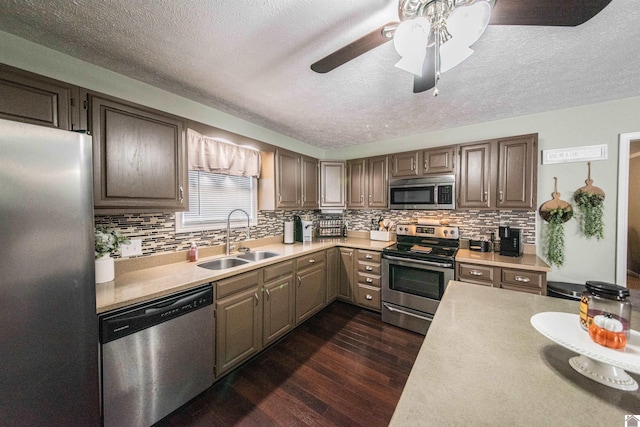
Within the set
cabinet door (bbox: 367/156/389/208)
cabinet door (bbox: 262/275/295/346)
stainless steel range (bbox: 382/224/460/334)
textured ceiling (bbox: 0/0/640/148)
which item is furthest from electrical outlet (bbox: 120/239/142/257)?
cabinet door (bbox: 367/156/389/208)

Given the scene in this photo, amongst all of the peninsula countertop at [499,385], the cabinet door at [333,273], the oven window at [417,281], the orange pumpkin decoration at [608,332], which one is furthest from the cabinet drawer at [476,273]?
the orange pumpkin decoration at [608,332]

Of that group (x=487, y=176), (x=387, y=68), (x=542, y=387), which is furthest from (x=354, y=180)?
(x=542, y=387)

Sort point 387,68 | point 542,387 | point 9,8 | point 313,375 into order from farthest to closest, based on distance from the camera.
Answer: point 313,375, point 387,68, point 9,8, point 542,387

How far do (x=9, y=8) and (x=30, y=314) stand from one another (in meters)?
1.52

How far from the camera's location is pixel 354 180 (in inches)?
140

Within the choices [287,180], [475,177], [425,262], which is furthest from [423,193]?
[287,180]

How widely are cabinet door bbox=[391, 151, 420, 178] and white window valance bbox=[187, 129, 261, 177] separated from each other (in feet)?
5.85

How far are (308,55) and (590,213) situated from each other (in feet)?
9.90

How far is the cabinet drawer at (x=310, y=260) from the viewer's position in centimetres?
262

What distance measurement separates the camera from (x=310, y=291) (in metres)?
2.77

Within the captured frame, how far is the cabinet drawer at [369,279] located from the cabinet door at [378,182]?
970mm

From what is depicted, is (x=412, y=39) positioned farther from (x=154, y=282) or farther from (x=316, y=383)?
(x=316, y=383)

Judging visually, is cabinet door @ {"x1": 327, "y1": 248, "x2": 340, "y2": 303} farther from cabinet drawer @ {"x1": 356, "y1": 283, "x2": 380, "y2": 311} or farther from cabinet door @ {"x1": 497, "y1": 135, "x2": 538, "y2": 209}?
cabinet door @ {"x1": 497, "y1": 135, "x2": 538, "y2": 209}

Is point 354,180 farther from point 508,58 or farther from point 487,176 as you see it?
point 508,58
